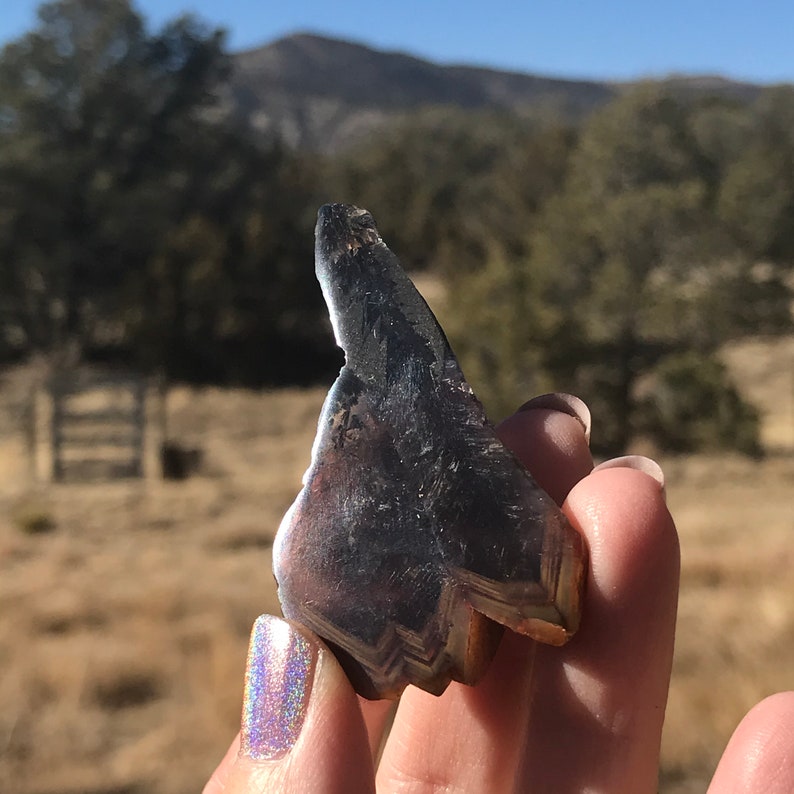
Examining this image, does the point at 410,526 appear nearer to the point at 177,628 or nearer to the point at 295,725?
the point at 295,725

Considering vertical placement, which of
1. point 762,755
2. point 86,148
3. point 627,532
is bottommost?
point 762,755

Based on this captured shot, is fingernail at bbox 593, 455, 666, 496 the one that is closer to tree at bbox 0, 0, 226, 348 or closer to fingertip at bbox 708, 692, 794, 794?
fingertip at bbox 708, 692, 794, 794

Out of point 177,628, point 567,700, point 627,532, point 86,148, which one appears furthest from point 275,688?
point 86,148

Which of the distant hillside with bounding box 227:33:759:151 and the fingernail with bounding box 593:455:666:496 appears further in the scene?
the distant hillside with bounding box 227:33:759:151

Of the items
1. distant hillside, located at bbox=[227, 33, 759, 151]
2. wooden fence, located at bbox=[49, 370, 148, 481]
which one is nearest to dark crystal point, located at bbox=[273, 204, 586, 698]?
wooden fence, located at bbox=[49, 370, 148, 481]

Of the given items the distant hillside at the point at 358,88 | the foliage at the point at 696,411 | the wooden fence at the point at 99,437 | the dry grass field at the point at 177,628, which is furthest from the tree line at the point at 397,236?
Answer: the distant hillside at the point at 358,88

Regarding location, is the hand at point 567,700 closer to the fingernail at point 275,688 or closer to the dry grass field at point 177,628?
the fingernail at point 275,688
